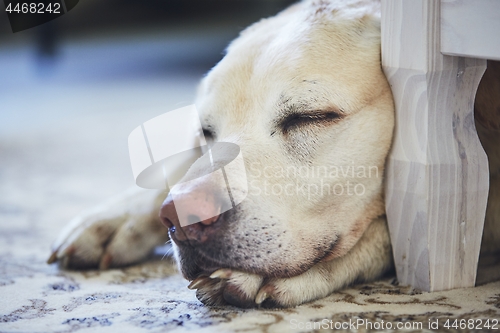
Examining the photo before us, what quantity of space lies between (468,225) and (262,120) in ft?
1.99

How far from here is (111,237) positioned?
1928 millimetres

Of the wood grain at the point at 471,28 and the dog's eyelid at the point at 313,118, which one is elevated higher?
the wood grain at the point at 471,28

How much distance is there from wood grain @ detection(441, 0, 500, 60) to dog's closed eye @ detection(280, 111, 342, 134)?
0.32 meters

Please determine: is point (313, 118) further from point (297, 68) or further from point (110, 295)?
point (110, 295)

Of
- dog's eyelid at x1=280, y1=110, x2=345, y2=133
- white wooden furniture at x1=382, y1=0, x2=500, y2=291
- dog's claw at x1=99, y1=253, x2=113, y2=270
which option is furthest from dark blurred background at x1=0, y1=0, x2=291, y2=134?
white wooden furniture at x1=382, y1=0, x2=500, y2=291

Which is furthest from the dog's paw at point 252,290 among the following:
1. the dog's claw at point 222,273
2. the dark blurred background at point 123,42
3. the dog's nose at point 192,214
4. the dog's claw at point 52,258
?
the dark blurred background at point 123,42

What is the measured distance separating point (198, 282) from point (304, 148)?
0.45 metres

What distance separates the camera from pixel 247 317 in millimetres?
1363

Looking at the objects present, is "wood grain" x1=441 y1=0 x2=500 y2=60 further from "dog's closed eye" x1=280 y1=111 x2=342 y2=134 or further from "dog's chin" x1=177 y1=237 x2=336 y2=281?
"dog's chin" x1=177 y1=237 x2=336 y2=281

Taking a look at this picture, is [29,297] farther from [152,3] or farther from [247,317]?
[152,3]

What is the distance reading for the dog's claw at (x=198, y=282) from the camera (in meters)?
1.48

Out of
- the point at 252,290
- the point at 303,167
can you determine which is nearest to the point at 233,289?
the point at 252,290

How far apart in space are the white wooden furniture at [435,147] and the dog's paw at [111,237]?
2.81 feet

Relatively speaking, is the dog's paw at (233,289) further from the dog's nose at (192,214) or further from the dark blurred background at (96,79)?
the dark blurred background at (96,79)
